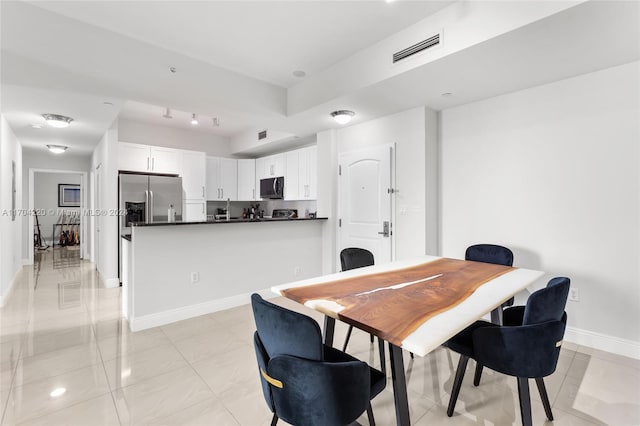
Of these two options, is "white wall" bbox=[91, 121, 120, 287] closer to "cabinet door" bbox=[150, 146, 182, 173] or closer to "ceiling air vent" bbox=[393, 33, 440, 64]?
"cabinet door" bbox=[150, 146, 182, 173]

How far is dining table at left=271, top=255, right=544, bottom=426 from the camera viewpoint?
1235 millimetres

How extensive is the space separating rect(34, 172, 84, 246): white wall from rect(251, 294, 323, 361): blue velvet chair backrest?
10.9 m

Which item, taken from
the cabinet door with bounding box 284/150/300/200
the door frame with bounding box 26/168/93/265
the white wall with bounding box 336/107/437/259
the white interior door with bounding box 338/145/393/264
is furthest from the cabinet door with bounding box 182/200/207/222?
the white wall with bounding box 336/107/437/259

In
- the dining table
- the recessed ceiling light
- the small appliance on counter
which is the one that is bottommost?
the recessed ceiling light

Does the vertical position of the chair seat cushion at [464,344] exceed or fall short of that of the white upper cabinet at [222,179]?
it falls short

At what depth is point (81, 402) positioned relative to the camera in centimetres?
196

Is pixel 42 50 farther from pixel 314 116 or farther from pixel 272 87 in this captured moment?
pixel 314 116

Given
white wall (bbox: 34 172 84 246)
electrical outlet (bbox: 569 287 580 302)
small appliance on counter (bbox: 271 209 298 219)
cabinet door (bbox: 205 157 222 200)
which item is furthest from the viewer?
white wall (bbox: 34 172 84 246)

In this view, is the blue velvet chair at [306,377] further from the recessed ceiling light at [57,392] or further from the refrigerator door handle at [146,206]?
the refrigerator door handle at [146,206]

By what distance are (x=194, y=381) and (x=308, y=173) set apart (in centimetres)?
363

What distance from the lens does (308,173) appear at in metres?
5.24

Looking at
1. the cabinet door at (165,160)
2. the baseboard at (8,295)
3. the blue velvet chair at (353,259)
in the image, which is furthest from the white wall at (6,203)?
the blue velvet chair at (353,259)

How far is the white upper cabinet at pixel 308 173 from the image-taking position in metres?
5.13

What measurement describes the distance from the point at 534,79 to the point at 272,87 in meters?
2.71
